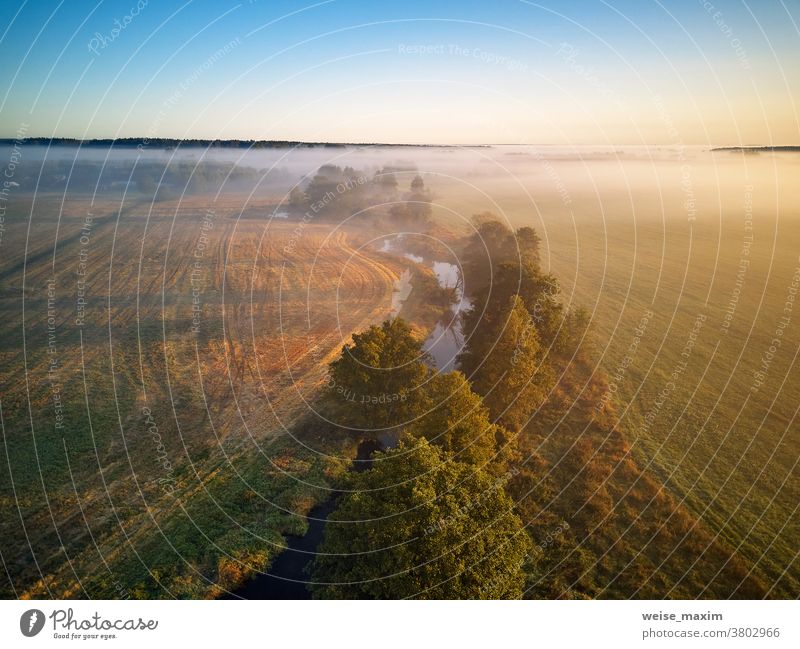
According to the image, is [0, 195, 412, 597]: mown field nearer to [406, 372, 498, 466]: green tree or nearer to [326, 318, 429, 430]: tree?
[326, 318, 429, 430]: tree

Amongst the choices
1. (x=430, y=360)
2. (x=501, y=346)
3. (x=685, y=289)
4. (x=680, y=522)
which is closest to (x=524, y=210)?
(x=685, y=289)

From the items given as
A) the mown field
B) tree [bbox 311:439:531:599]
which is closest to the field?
the mown field

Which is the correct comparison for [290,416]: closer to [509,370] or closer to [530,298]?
[509,370]

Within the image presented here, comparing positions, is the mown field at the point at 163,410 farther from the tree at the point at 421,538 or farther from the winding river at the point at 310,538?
the tree at the point at 421,538

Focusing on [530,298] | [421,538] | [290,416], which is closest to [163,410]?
[290,416]

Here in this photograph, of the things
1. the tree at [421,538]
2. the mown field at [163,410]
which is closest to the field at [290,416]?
the mown field at [163,410]
